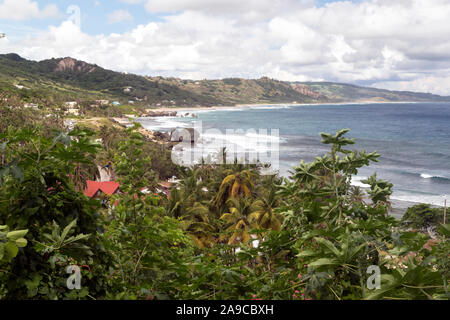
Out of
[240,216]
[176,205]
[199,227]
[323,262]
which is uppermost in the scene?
[323,262]

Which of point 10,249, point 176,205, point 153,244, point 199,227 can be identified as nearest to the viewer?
point 10,249

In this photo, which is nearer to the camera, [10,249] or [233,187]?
[10,249]

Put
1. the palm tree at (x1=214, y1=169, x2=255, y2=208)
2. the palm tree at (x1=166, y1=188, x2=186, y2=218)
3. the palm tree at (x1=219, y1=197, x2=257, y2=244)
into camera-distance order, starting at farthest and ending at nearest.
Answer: the palm tree at (x1=214, y1=169, x2=255, y2=208), the palm tree at (x1=166, y1=188, x2=186, y2=218), the palm tree at (x1=219, y1=197, x2=257, y2=244)

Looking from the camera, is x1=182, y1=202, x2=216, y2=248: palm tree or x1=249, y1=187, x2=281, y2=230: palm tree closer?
x1=182, y1=202, x2=216, y2=248: palm tree

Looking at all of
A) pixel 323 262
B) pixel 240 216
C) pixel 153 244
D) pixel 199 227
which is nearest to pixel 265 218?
pixel 240 216

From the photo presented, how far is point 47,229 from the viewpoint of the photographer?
1768 mm

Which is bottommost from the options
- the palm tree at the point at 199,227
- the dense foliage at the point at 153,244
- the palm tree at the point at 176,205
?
the palm tree at the point at 199,227

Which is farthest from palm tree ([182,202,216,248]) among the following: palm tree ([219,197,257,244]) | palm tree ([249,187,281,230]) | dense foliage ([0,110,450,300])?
dense foliage ([0,110,450,300])

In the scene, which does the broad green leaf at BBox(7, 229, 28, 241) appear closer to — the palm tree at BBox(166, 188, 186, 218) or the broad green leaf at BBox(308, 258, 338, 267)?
the broad green leaf at BBox(308, 258, 338, 267)

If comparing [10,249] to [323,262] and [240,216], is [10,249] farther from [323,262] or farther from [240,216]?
[240,216]

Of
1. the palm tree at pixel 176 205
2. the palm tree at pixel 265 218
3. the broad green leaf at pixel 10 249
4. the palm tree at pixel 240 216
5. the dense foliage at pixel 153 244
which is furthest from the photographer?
the palm tree at pixel 176 205

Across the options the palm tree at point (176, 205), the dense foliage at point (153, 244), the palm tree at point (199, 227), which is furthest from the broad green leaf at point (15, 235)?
the palm tree at point (176, 205)

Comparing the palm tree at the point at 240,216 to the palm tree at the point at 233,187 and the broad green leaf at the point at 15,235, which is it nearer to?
the palm tree at the point at 233,187
